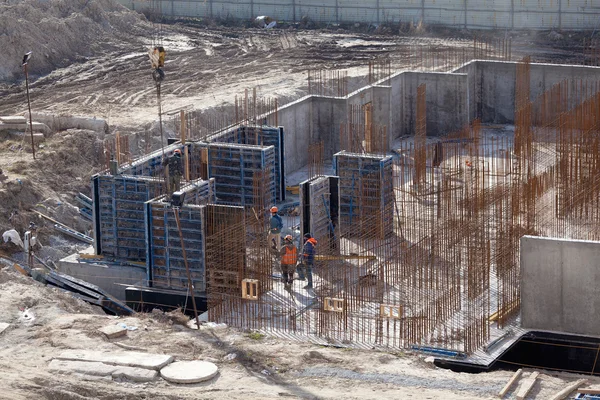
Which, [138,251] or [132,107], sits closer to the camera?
[138,251]

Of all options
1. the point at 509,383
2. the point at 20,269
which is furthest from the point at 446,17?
the point at 509,383

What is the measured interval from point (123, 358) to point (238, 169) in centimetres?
830

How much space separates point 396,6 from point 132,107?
16873 millimetres

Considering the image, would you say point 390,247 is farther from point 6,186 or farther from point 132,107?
point 132,107

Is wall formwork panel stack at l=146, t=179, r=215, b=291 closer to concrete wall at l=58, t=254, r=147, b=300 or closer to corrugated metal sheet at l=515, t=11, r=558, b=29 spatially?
concrete wall at l=58, t=254, r=147, b=300

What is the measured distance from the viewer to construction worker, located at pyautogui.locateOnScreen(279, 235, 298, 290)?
20.1 meters

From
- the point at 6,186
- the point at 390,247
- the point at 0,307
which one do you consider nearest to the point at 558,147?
the point at 390,247

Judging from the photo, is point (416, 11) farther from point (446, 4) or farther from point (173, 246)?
point (173, 246)

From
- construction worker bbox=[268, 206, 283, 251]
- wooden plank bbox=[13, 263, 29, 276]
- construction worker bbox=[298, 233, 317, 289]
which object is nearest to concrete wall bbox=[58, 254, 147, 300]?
wooden plank bbox=[13, 263, 29, 276]

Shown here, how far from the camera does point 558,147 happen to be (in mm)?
29156

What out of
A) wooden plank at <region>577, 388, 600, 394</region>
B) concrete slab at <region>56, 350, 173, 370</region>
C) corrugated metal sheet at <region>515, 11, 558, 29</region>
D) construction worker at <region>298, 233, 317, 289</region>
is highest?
corrugated metal sheet at <region>515, 11, 558, 29</region>

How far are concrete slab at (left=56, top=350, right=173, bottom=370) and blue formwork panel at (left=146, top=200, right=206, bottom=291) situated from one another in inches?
147

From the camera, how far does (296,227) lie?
24.1 m

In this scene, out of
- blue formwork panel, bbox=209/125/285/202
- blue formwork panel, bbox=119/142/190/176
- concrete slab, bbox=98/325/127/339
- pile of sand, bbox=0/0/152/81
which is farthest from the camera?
pile of sand, bbox=0/0/152/81
